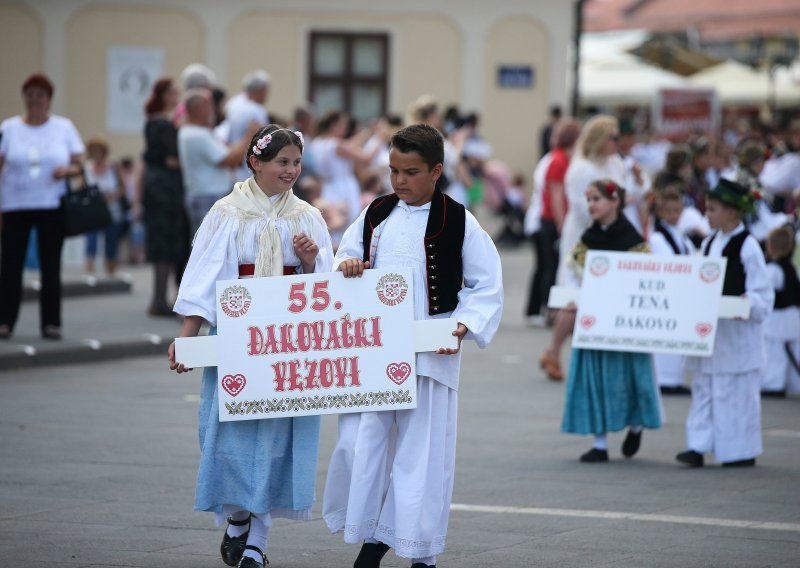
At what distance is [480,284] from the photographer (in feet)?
21.1

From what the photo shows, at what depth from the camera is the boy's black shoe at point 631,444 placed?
964 cm

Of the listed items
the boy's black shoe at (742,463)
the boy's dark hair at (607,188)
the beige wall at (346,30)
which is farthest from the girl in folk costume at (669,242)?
the beige wall at (346,30)

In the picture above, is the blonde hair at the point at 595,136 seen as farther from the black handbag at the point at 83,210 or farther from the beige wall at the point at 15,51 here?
the beige wall at the point at 15,51

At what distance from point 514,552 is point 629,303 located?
3.05 metres

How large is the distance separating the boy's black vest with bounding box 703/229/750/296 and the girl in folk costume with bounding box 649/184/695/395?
2.33 metres

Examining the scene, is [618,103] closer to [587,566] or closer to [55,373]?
[55,373]

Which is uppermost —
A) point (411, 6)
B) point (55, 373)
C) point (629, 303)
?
point (411, 6)

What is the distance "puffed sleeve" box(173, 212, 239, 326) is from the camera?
6543mm

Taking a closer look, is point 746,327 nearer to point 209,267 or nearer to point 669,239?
point 669,239

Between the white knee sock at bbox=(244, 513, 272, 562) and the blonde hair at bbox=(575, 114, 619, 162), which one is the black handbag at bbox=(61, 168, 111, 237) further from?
the white knee sock at bbox=(244, 513, 272, 562)

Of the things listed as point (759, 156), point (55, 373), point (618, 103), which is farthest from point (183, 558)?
point (618, 103)

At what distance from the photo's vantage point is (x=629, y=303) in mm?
9680

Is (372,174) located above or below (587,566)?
above

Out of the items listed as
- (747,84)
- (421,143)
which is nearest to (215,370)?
(421,143)
